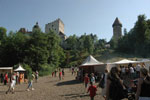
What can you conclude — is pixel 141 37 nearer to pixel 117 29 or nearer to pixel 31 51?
pixel 31 51

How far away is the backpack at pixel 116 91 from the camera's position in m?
3.50

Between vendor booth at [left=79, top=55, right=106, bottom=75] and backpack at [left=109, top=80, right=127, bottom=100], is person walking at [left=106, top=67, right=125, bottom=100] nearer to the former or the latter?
backpack at [left=109, top=80, right=127, bottom=100]

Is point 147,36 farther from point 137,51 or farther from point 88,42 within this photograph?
point 88,42

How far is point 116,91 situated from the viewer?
3.52 meters

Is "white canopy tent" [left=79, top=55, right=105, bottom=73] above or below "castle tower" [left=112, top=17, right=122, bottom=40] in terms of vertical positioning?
below

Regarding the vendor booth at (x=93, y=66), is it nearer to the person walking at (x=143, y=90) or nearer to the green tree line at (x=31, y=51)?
the person walking at (x=143, y=90)

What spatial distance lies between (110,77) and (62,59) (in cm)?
5025

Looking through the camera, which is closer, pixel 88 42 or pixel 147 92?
pixel 147 92

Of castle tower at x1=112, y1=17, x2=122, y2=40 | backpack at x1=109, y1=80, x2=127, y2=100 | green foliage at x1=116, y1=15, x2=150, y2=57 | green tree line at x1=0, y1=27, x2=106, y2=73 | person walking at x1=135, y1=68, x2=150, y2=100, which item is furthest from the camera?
castle tower at x1=112, y1=17, x2=122, y2=40

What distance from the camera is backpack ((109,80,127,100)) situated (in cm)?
350

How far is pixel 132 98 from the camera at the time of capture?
18.3 feet

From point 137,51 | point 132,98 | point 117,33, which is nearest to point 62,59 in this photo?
point 137,51

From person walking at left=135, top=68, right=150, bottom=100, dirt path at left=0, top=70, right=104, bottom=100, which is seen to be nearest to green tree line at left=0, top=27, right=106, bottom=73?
dirt path at left=0, top=70, right=104, bottom=100

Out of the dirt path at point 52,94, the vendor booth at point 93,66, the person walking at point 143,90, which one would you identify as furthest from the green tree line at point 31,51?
the person walking at point 143,90
